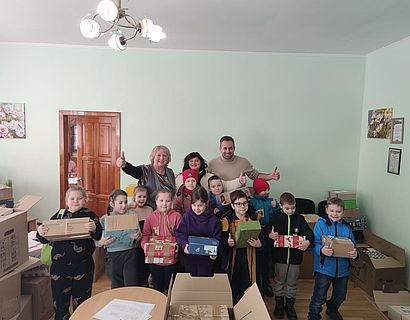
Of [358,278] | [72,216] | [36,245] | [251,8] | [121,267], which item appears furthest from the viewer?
[358,278]

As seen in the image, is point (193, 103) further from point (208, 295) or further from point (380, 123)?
point (208, 295)

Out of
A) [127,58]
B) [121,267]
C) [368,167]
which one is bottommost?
[121,267]

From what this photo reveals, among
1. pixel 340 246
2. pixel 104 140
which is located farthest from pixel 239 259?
pixel 104 140

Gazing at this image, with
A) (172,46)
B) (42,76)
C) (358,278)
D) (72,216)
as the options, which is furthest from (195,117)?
(358,278)

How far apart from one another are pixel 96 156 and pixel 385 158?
11.5ft

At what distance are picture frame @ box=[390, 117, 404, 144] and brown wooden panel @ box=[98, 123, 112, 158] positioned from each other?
3.31 m

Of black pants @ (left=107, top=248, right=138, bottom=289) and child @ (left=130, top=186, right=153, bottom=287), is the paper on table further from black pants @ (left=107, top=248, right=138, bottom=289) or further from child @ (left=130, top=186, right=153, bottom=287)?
child @ (left=130, top=186, right=153, bottom=287)

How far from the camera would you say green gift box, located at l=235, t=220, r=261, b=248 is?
236cm

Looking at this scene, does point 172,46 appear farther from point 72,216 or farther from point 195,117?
point 72,216

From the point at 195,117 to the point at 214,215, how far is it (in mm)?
1812

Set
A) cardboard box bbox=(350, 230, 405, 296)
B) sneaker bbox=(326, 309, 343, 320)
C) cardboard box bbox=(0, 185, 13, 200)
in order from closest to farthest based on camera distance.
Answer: sneaker bbox=(326, 309, 343, 320)
cardboard box bbox=(350, 230, 405, 296)
cardboard box bbox=(0, 185, 13, 200)

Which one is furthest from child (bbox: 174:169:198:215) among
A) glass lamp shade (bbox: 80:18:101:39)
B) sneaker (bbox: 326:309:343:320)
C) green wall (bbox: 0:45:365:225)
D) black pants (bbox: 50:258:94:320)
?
sneaker (bbox: 326:309:343:320)

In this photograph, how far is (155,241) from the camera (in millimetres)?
2373

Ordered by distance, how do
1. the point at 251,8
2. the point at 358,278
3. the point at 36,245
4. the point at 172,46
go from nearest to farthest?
1. the point at 251,8
2. the point at 36,245
3. the point at 358,278
4. the point at 172,46
